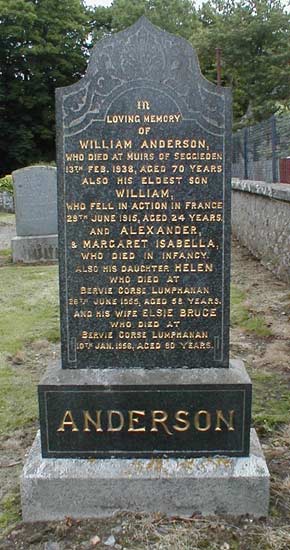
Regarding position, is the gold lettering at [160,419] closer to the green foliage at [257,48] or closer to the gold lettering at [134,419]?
the gold lettering at [134,419]

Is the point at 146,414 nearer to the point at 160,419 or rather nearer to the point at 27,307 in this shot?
the point at 160,419

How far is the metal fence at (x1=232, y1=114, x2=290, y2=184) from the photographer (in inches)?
337

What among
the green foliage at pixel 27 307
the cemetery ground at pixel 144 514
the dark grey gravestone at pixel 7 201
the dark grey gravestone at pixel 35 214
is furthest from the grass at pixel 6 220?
the cemetery ground at pixel 144 514

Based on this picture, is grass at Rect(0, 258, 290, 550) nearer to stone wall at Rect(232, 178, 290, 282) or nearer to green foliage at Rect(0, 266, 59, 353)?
green foliage at Rect(0, 266, 59, 353)

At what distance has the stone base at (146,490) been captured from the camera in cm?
287

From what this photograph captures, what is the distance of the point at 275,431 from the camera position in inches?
147

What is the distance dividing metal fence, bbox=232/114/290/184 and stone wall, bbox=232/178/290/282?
0.24 meters

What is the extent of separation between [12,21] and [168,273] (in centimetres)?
4108

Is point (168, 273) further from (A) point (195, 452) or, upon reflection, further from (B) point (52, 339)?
(B) point (52, 339)

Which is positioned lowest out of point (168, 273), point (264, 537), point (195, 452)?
point (264, 537)

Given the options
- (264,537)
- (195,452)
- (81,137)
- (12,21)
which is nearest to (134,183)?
(81,137)

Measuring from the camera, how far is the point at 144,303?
3.04m

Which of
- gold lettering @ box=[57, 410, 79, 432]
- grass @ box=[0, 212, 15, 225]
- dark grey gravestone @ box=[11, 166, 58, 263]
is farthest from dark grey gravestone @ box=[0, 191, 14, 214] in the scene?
gold lettering @ box=[57, 410, 79, 432]

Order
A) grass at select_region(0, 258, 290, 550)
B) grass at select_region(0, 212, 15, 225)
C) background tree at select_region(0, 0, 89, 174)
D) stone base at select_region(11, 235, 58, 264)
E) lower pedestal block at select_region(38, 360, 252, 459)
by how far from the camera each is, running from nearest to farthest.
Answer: grass at select_region(0, 258, 290, 550) → lower pedestal block at select_region(38, 360, 252, 459) → stone base at select_region(11, 235, 58, 264) → grass at select_region(0, 212, 15, 225) → background tree at select_region(0, 0, 89, 174)
